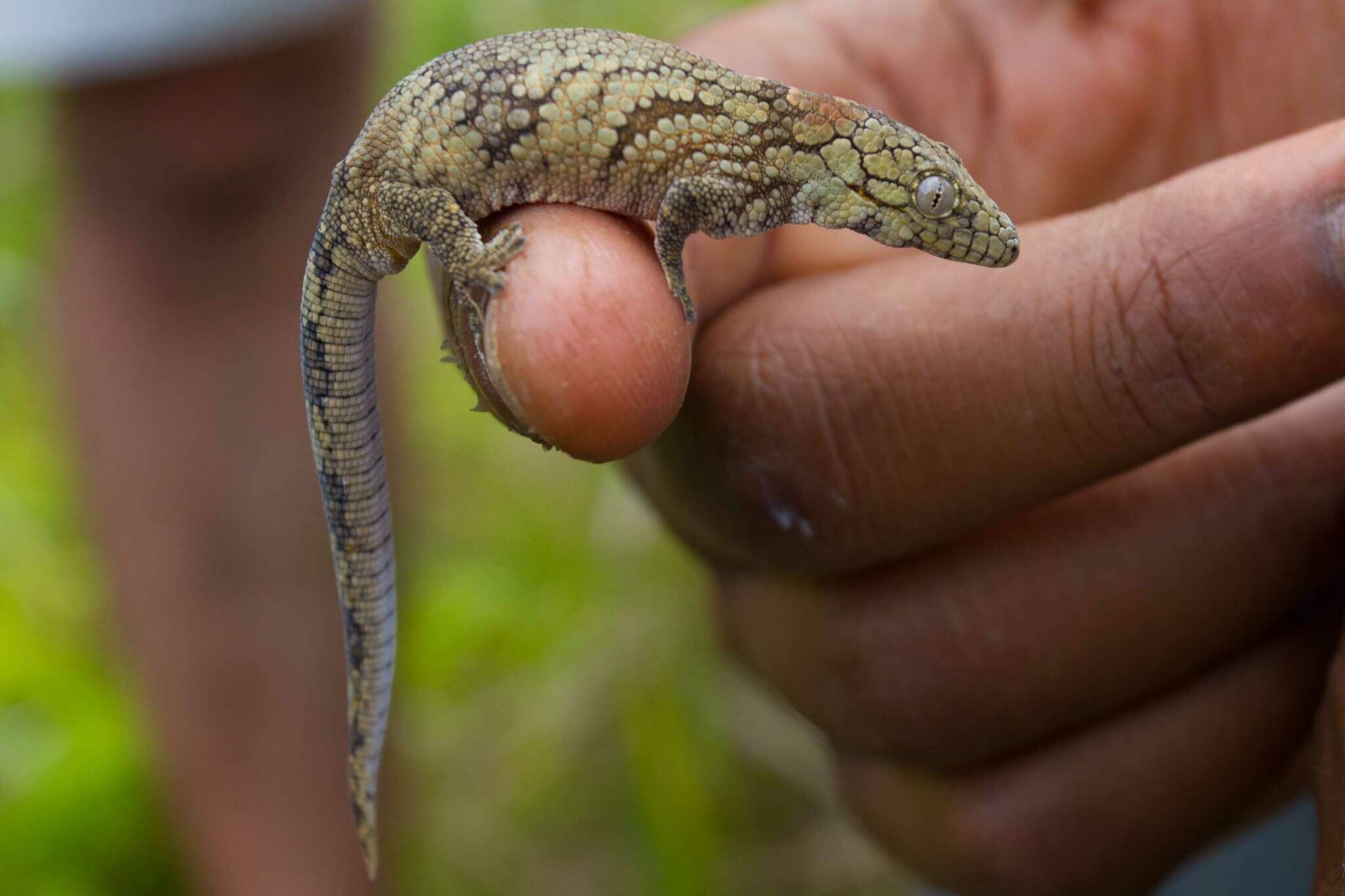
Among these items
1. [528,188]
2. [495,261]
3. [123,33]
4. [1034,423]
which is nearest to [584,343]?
[495,261]

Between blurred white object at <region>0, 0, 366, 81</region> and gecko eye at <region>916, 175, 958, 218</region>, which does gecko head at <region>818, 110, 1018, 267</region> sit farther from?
blurred white object at <region>0, 0, 366, 81</region>

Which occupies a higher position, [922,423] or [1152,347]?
[1152,347]

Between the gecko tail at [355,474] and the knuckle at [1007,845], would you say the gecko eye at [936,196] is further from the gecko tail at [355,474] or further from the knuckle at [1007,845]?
the knuckle at [1007,845]

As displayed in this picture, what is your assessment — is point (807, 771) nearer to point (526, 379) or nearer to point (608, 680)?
point (608, 680)

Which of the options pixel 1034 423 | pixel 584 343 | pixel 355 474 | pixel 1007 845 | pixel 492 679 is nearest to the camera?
pixel 584 343

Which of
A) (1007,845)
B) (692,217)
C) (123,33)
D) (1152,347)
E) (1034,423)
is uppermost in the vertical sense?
(123,33)

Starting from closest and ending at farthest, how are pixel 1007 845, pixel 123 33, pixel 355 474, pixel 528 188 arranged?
pixel 528 188 < pixel 355 474 < pixel 1007 845 < pixel 123 33

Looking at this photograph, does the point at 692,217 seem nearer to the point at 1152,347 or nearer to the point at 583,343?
the point at 583,343

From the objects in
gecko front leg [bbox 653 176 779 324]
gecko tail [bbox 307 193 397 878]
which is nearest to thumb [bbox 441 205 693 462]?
gecko front leg [bbox 653 176 779 324]
